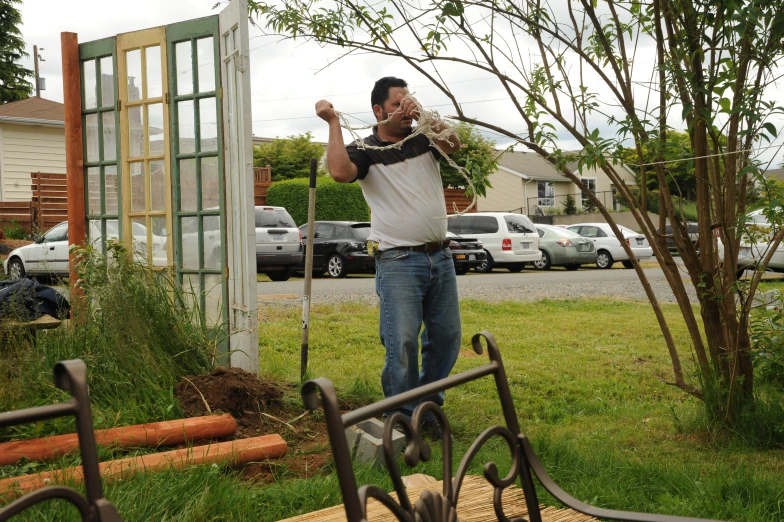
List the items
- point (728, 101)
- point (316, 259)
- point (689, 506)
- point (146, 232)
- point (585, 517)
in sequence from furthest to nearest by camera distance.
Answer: point (316, 259), point (146, 232), point (728, 101), point (689, 506), point (585, 517)

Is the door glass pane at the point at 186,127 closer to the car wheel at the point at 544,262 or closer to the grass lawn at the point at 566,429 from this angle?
the grass lawn at the point at 566,429

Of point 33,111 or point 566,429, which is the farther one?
point 33,111

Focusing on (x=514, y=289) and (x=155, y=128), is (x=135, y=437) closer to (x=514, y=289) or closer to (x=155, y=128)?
(x=155, y=128)

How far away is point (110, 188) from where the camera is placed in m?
6.72

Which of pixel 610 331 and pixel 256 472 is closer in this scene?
pixel 256 472

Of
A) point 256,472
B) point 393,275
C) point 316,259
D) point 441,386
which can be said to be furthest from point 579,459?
point 316,259

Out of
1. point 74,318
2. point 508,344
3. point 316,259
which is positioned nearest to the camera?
point 74,318

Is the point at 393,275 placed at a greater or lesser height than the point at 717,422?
greater

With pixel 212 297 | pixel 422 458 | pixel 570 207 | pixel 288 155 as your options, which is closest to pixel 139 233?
pixel 212 297

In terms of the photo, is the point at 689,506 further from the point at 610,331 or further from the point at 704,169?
the point at 610,331

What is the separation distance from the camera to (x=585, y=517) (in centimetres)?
233

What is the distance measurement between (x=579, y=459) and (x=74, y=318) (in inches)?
124

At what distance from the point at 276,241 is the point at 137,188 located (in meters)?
11.5

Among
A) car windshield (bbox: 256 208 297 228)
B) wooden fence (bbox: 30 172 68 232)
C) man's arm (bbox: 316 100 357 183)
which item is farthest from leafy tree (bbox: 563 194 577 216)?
man's arm (bbox: 316 100 357 183)
